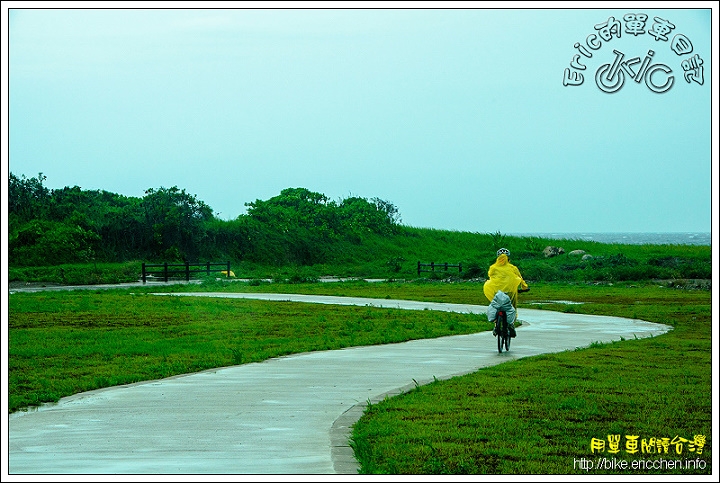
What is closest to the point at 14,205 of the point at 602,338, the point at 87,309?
the point at 87,309

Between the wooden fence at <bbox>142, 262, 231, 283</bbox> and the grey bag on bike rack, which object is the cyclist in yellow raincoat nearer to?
the grey bag on bike rack

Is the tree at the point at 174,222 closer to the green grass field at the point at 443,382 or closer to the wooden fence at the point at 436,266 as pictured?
the wooden fence at the point at 436,266

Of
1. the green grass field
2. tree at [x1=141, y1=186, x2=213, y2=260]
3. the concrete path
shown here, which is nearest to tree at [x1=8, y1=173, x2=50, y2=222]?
tree at [x1=141, y1=186, x2=213, y2=260]

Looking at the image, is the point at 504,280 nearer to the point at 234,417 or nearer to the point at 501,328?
the point at 501,328

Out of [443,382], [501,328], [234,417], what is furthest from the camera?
[501,328]

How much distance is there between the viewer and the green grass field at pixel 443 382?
294 inches

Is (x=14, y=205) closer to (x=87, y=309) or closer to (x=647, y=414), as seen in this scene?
(x=87, y=309)

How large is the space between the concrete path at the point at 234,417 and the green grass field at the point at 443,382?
0.50m

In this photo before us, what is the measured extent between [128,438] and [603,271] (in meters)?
41.5

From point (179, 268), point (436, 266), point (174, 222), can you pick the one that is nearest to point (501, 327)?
point (436, 266)

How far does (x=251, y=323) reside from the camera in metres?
22.0

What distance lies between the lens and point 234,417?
30.0 feet

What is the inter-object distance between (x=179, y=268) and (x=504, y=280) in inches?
1530

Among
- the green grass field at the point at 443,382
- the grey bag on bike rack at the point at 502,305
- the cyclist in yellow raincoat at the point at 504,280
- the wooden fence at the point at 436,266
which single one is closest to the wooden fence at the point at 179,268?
the wooden fence at the point at 436,266
